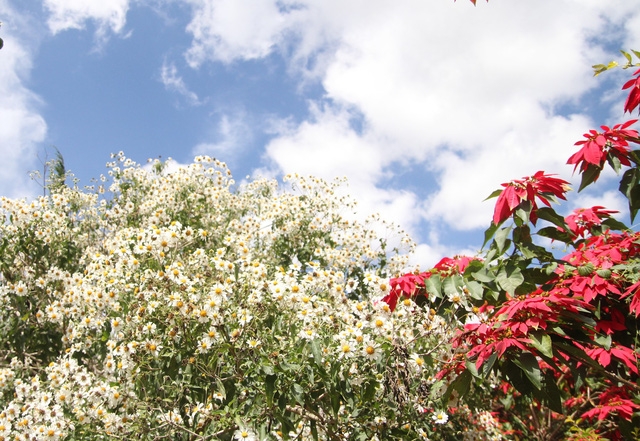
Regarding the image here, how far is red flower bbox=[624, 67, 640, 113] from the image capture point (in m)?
2.33

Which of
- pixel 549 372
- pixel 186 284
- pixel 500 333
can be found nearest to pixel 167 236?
pixel 186 284

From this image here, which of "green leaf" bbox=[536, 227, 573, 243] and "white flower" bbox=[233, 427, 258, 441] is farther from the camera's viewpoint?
"white flower" bbox=[233, 427, 258, 441]

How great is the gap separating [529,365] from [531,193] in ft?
2.28

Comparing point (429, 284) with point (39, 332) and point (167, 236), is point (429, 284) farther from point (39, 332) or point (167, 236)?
point (39, 332)

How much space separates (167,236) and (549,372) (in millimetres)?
2130

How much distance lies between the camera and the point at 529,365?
6.15ft

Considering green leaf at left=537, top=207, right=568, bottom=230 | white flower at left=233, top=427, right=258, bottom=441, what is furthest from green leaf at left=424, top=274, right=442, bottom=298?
white flower at left=233, top=427, right=258, bottom=441

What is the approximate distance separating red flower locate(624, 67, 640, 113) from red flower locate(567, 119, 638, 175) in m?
0.11

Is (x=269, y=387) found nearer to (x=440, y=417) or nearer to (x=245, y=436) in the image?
(x=245, y=436)

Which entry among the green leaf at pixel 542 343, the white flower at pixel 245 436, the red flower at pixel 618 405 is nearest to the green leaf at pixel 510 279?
the green leaf at pixel 542 343

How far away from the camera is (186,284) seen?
2.65 meters

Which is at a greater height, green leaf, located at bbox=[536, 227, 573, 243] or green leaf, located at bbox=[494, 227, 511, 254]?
green leaf, located at bbox=[536, 227, 573, 243]

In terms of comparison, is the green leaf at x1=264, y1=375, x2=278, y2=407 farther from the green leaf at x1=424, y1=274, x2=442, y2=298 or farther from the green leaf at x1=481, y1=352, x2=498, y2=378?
the green leaf at x1=481, y1=352, x2=498, y2=378

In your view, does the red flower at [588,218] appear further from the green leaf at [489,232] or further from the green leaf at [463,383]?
the green leaf at [463,383]
